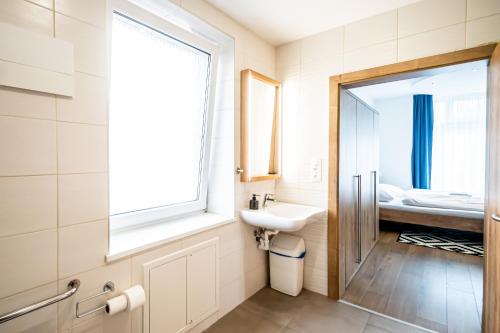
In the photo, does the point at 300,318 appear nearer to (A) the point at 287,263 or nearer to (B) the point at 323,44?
(A) the point at 287,263

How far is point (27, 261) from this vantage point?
104 cm

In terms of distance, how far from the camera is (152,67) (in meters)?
1.69

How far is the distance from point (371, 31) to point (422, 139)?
168 inches

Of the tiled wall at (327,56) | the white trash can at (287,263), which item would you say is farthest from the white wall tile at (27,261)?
the tiled wall at (327,56)

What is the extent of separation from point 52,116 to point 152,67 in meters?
0.77

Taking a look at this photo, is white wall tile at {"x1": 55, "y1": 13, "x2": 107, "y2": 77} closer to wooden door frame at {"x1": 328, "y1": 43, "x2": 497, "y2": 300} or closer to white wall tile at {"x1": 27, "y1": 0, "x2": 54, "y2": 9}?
white wall tile at {"x1": 27, "y1": 0, "x2": 54, "y2": 9}

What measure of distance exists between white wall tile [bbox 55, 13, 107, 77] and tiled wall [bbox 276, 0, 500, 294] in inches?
67.2

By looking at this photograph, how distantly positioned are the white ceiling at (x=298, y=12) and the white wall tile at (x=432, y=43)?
11.1 inches

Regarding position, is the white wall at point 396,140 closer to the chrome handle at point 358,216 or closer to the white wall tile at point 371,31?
the chrome handle at point 358,216

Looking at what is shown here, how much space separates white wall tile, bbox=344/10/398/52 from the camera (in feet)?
6.36

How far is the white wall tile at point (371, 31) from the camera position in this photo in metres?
1.94

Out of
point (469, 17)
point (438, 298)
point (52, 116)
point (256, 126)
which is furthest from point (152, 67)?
point (438, 298)

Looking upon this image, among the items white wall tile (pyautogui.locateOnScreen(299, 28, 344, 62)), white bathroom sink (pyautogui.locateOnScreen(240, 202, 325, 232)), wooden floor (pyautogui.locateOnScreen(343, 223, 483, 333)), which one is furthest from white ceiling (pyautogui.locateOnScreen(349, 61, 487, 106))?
wooden floor (pyautogui.locateOnScreen(343, 223, 483, 333))

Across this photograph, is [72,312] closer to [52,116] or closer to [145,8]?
[52,116]
